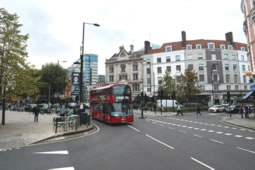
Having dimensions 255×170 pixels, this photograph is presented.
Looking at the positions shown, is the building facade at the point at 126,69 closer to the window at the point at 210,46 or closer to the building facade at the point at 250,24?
the window at the point at 210,46

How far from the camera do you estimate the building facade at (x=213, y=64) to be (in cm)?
4625

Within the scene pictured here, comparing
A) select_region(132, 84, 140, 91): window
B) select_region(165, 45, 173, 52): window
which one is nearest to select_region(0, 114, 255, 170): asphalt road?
select_region(132, 84, 140, 91): window

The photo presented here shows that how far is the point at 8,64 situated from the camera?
14.4m

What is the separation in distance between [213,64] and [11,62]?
46.8 metres

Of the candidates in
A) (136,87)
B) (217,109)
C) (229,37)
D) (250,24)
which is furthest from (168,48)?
(250,24)

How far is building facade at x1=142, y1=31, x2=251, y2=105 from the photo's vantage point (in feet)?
152

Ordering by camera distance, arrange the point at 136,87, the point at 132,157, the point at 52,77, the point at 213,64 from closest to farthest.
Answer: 1. the point at 132,157
2. the point at 213,64
3. the point at 52,77
4. the point at 136,87

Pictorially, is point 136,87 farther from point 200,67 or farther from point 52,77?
point 52,77

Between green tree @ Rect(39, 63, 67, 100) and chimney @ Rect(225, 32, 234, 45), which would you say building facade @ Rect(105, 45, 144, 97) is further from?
chimney @ Rect(225, 32, 234, 45)

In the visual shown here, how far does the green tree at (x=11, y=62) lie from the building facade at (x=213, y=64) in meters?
34.3

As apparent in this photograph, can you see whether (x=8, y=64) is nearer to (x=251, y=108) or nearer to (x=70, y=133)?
(x=70, y=133)

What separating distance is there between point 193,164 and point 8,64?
15.9 metres

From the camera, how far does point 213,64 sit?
46.5 meters

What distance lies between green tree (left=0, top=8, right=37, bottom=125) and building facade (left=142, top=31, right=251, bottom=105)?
34346 millimetres
